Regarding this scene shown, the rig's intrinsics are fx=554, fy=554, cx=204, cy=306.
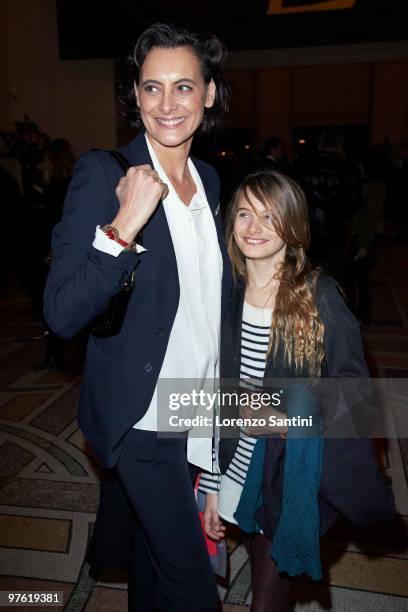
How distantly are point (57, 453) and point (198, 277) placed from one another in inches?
84.9

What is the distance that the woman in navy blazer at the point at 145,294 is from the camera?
126 centimetres

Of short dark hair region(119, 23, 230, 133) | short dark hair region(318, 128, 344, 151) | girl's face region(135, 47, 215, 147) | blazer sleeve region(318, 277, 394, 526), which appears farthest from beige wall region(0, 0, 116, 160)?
blazer sleeve region(318, 277, 394, 526)

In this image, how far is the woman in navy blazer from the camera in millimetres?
1258

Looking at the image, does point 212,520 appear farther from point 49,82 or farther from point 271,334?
point 49,82

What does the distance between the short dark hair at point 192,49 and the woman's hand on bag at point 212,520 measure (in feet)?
4.27

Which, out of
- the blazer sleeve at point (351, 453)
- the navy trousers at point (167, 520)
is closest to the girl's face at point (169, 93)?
the blazer sleeve at point (351, 453)

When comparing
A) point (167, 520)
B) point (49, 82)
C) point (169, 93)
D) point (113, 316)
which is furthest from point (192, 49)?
point (49, 82)

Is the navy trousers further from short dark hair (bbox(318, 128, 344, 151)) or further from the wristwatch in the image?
short dark hair (bbox(318, 128, 344, 151))

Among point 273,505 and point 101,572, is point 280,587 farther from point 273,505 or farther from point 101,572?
point 101,572

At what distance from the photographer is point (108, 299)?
1265 millimetres

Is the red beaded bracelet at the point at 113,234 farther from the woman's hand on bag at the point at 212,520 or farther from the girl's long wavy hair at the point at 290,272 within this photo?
the woman's hand on bag at the point at 212,520

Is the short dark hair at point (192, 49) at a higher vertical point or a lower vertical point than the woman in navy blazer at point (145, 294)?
higher

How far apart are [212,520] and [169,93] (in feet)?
4.42

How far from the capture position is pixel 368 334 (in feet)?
18.2
